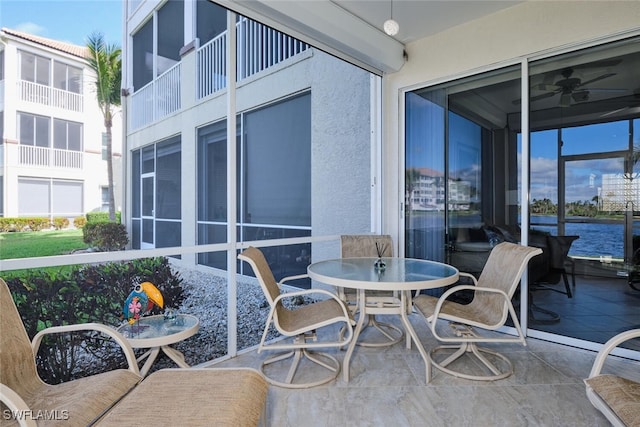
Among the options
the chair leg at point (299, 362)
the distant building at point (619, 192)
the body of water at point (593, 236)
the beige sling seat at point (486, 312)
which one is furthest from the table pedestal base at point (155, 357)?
the distant building at point (619, 192)

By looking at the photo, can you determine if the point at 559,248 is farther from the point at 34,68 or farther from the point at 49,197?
the point at 34,68

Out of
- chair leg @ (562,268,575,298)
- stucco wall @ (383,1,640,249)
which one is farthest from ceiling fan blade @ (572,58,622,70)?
chair leg @ (562,268,575,298)

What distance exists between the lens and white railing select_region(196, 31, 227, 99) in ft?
10.2

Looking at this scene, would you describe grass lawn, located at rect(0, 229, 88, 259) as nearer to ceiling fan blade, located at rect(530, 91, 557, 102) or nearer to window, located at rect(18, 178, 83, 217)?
window, located at rect(18, 178, 83, 217)

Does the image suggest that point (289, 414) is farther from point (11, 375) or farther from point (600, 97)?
point (600, 97)

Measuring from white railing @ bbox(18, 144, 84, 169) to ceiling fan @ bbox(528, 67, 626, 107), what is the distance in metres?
3.79

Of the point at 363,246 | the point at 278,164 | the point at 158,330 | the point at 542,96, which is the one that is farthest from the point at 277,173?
the point at 542,96

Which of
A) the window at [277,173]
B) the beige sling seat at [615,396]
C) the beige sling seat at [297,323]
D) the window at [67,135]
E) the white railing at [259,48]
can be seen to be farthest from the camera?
the window at [277,173]

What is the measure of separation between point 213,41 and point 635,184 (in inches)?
147

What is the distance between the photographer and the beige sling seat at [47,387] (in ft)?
4.65

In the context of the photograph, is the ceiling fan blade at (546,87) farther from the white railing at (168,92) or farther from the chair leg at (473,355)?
the white railing at (168,92)

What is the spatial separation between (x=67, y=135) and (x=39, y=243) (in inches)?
27.3

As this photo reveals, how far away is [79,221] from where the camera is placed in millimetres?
2242

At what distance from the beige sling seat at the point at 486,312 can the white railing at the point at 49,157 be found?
8.56ft
